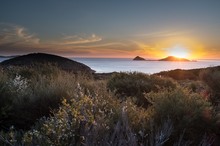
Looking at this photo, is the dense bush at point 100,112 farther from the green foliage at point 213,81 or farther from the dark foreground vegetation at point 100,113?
the green foliage at point 213,81

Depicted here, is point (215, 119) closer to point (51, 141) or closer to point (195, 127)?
point (195, 127)

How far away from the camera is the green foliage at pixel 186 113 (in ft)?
24.3

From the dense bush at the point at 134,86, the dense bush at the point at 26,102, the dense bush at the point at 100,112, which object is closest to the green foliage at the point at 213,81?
the dense bush at the point at 134,86

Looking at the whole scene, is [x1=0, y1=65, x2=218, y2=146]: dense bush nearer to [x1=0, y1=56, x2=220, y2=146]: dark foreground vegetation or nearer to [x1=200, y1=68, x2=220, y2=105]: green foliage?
[x1=0, y1=56, x2=220, y2=146]: dark foreground vegetation

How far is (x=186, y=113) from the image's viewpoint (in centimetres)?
781

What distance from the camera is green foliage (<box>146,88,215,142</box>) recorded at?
7395mm

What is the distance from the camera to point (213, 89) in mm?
17125

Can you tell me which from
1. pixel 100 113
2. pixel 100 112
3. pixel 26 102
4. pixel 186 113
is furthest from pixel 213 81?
pixel 100 112

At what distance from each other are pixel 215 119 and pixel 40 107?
468 cm

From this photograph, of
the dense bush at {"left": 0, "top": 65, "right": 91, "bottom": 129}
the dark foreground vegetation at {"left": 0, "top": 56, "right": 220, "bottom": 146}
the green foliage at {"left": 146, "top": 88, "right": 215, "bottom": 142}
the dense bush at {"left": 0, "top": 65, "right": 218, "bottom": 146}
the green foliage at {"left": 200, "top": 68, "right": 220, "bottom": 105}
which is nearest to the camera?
the dark foreground vegetation at {"left": 0, "top": 56, "right": 220, "bottom": 146}

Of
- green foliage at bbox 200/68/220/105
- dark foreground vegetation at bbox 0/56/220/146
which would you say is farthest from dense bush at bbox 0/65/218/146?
green foliage at bbox 200/68/220/105

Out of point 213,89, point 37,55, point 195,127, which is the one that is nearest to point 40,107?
point 195,127

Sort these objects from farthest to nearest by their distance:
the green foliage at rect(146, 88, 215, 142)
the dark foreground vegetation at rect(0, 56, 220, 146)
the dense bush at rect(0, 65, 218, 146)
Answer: the green foliage at rect(146, 88, 215, 142) < the dense bush at rect(0, 65, 218, 146) < the dark foreground vegetation at rect(0, 56, 220, 146)

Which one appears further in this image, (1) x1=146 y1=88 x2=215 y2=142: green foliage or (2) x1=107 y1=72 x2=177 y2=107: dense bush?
(2) x1=107 y1=72 x2=177 y2=107: dense bush
